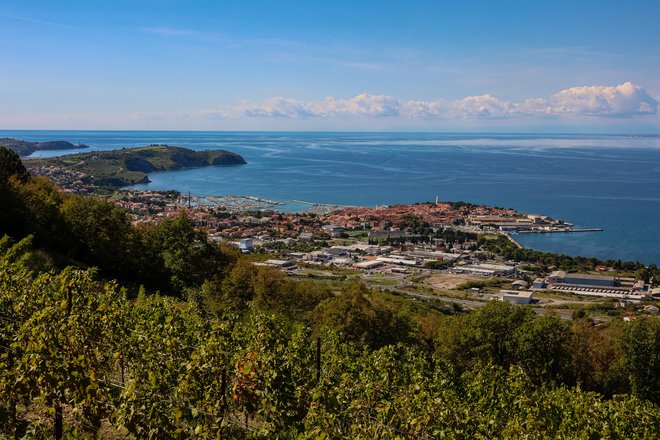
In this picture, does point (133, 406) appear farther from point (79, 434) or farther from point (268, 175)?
point (268, 175)

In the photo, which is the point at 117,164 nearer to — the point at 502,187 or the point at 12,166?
the point at 502,187

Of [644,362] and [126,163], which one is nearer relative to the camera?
[644,362]

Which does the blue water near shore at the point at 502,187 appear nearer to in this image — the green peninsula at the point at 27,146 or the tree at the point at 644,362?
the tree at the point at 644,362

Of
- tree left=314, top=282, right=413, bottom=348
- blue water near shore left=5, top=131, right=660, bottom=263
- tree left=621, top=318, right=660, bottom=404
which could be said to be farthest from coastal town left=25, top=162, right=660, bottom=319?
tree left=314, top=282, right=413, bottom=348

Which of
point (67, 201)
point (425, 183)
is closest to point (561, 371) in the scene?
point (67, 201)

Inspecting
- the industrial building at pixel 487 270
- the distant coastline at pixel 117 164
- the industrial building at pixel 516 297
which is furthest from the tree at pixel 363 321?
the distant coastline at pixel 117 164

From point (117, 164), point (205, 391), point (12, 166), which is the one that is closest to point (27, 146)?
point (117, 164)

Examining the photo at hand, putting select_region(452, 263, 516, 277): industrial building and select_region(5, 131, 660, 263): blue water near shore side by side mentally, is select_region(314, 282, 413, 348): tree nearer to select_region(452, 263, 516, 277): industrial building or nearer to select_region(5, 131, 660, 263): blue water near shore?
select_region(452, 263, 516, 277): industrial building
